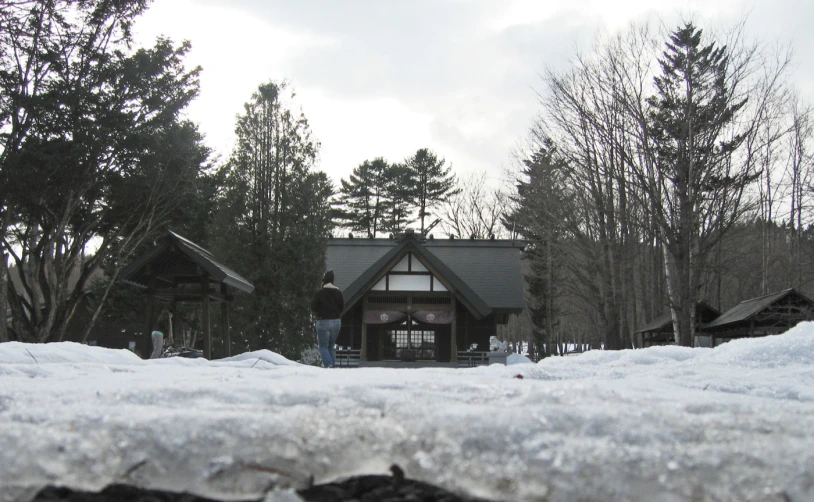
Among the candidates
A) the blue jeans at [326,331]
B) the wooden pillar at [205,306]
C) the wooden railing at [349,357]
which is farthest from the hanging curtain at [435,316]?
the blue jeans at [326,331]

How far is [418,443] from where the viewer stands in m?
1.90

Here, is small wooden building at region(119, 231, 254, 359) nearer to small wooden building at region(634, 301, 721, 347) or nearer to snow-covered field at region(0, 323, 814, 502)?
snow-covered field at region(0, 323, 814, 502)

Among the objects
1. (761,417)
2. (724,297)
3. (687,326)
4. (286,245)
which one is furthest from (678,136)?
(724,297)

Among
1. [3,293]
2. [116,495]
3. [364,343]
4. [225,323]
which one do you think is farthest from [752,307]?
[116,495]

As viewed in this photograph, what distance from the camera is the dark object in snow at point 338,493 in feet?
5.55

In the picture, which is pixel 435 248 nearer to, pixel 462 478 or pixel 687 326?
pixel 687 326

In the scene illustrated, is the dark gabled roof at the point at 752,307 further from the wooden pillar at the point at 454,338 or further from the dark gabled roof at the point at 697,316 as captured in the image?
the wooden pillar at the point at 454,338

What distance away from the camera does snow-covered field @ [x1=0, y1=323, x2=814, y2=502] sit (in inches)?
65.3

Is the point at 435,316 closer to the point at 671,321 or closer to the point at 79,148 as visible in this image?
the point at 671,321

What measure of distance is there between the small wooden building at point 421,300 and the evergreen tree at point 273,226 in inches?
148

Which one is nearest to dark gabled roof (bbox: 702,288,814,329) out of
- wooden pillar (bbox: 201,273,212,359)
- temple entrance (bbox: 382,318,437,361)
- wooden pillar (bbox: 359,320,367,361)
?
temple entrance (bbox: 382,318,437,361)

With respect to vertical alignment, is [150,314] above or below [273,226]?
below

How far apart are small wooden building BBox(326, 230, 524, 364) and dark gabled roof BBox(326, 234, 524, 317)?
1.6 inches

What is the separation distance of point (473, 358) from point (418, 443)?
1002 inches
